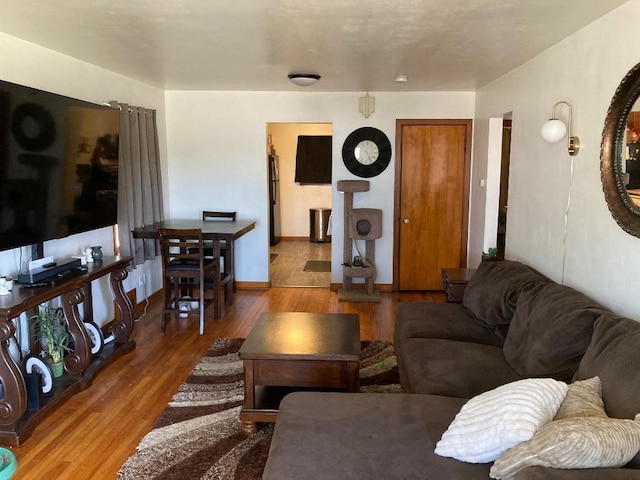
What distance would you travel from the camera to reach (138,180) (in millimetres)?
4809

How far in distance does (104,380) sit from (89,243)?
1.26 meters

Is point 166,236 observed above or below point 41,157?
below

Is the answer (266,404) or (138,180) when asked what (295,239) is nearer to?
(138,180)

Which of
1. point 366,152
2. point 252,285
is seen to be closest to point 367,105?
point 366,152

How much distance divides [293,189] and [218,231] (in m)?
5.06

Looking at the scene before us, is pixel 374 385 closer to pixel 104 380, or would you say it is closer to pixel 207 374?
pixel 207 374

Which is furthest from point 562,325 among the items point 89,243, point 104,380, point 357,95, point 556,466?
point 357,95

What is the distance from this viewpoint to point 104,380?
3.51 m

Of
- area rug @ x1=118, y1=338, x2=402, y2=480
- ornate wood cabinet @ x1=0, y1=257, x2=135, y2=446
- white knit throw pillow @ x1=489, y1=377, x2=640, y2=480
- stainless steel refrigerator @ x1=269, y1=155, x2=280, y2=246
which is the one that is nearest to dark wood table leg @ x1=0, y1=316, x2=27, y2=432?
ornate wood cabinet @ x1=0, y1=257, x2=135, y2=446

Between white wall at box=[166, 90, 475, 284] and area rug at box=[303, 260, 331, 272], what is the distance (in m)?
1.18

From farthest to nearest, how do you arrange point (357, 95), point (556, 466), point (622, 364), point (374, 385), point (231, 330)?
point (357, 95), point (231, 330), point (374, 385), point (622, 364), point (556, 466)

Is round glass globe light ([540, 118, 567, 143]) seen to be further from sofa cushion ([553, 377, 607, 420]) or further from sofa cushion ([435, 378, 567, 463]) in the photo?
sofa cushion ([435, 378, 567, 463])

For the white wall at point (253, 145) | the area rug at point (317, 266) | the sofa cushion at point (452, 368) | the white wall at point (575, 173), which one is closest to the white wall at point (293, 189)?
the area rug at point (317, 266)

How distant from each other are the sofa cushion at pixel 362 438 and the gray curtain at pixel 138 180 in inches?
119
